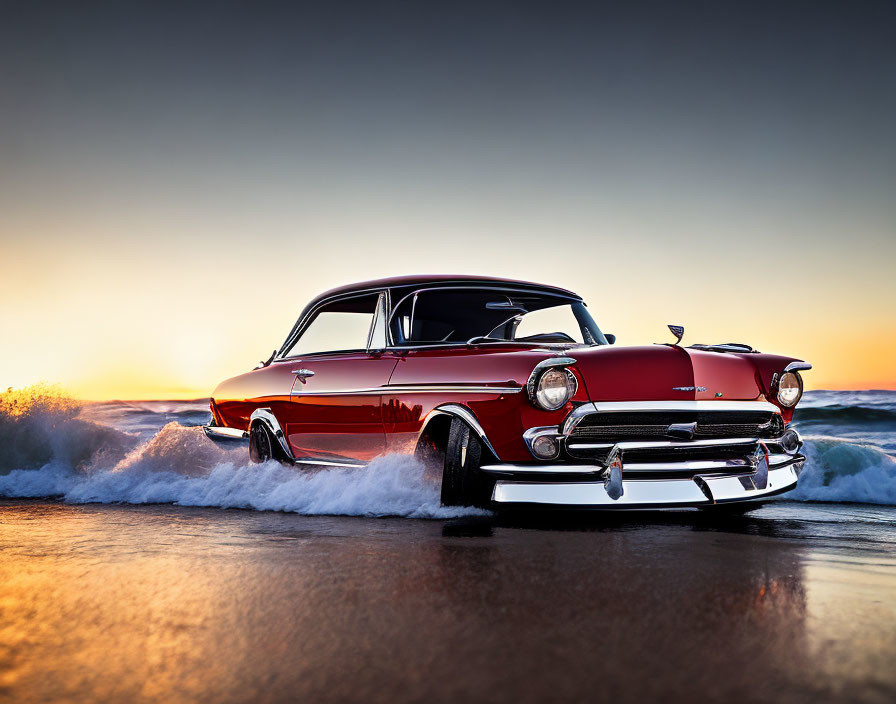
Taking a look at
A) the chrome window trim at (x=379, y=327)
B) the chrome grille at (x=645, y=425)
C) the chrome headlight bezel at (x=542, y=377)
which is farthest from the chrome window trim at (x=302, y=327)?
the chrome grille at (x=645, y=425)

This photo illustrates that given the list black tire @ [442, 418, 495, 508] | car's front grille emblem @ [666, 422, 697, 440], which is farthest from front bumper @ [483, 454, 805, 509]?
car's front grille emblem @ [666, 422, 697, 440]

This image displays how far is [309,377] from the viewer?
620 cm

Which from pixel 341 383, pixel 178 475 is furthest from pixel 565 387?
pixel 178 475

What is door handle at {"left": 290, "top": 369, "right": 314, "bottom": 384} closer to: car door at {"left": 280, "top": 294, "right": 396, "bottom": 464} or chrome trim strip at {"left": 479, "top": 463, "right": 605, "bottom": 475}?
car door at {"left": 280, "top": 294, "right": 396, "bottom": 464}

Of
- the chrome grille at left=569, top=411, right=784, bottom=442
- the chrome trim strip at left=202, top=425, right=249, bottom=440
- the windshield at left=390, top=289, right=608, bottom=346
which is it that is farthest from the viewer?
the chrome trim strip at left=202, top=425, right=249, bottom=440

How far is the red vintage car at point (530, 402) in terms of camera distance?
450 cm

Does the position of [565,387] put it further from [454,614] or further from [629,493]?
[454,614]

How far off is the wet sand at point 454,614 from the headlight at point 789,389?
834 mm

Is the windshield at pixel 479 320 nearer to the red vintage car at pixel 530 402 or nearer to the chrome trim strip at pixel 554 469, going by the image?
the red vintage car at pixel 530 402

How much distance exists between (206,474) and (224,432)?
768 millimetres

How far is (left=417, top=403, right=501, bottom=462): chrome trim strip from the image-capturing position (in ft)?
15.3

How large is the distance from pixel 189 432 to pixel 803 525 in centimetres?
571

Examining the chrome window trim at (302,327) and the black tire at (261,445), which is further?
the black tire at (261,445)

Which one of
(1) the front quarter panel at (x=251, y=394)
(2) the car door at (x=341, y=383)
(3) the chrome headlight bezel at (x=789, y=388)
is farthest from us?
(1) the front quarter panel at (x=251, y=394)
